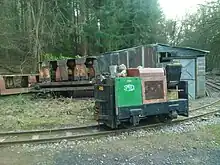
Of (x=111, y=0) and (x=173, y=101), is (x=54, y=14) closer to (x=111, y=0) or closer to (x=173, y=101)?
(x=111, y=0)

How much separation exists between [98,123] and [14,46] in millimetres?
15052

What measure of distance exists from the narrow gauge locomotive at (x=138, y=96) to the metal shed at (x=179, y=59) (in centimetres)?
682

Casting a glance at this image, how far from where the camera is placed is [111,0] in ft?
80.0

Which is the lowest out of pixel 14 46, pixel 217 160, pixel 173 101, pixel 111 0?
pixel 217 160

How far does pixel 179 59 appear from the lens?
16219 mm

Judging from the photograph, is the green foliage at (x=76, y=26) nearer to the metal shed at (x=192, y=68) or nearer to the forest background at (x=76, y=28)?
the forest background at (x=76, y=28)

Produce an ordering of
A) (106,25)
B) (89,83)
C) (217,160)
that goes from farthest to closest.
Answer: (106,25), (89,83), (217,160)

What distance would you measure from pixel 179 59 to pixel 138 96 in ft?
29.9

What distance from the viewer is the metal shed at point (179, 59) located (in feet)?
51.3

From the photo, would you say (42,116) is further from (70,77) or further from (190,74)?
(190,74)

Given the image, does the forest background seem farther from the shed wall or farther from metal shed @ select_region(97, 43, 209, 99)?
the shed wall

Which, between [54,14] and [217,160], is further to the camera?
[54,14]

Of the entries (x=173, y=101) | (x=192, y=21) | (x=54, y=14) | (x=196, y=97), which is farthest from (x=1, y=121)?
(x=192, y=21)

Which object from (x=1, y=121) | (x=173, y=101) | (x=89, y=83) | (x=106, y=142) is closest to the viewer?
(x=106, y=142)
